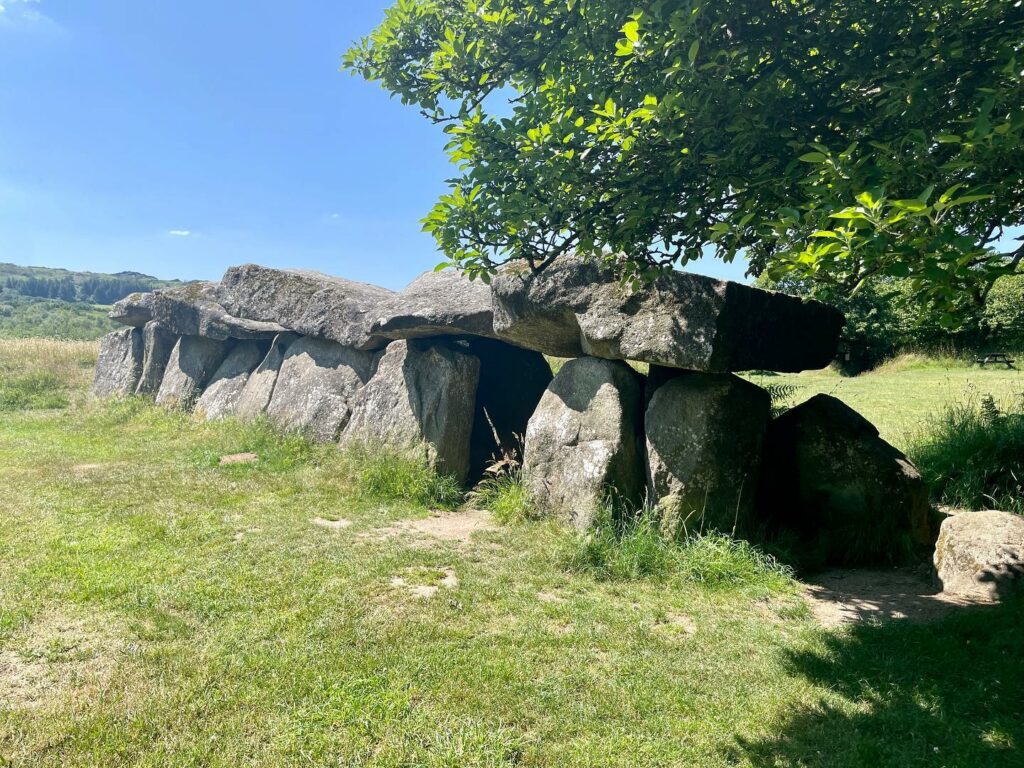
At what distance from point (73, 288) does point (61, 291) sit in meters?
2.08

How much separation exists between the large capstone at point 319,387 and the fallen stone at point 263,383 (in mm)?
263

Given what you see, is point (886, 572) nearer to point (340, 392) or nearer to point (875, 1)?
point (875, 1)

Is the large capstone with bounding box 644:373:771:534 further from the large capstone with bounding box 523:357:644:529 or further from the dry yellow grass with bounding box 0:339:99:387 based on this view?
the dry yellow grass with bounding box 0:339:99:387

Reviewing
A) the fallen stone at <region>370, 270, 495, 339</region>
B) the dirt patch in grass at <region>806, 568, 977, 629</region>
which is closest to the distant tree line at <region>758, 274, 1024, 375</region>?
the fallen stone at <region>370, 270, 495, 339</region>

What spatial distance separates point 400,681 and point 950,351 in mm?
28104

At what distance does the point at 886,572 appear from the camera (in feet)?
20.0

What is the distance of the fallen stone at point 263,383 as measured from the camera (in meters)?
12.2

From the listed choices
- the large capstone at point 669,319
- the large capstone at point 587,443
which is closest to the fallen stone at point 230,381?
the large capstone at point 669,319

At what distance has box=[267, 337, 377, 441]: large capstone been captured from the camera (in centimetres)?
1067

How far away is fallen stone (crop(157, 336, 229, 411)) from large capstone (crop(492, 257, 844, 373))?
358 inches

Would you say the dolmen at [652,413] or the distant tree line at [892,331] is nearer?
the dolmen at [652,413]

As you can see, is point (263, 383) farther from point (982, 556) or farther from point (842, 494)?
point (982, 556)

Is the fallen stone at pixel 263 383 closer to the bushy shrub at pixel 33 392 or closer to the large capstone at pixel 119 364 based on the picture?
the large capstone at pixel 119 364

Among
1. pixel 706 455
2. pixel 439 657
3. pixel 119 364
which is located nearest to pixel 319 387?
pixel 706 455
